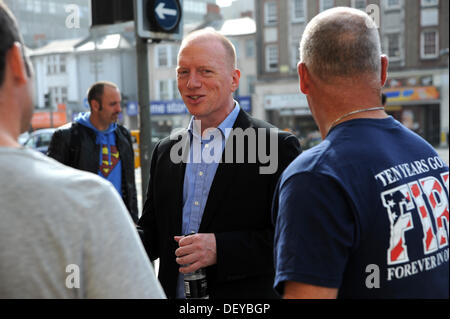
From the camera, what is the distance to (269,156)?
8.04 feet

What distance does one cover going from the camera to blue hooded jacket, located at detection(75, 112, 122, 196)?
4.94 m

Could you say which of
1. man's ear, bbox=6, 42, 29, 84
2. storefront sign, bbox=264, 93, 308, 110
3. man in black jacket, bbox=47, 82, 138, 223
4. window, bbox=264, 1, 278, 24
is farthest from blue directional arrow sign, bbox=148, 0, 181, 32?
window, bbox=264, 1, 278, 24

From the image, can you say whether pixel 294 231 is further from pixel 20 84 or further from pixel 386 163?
pixel 20 84

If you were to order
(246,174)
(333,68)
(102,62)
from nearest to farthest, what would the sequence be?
(333,68) → (246,174) → (102,62)

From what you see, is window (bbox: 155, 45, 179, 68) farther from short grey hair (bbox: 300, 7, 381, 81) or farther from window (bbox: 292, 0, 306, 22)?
short grey hair (bbox: 300, 7, 381, 81)

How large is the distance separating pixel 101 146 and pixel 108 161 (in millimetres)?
175

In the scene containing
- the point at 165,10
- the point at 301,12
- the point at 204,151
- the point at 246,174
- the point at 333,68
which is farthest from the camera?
the point at 301,12

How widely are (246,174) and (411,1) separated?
3061 centimetres

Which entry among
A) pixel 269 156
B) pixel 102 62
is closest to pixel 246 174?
pixel 269 156

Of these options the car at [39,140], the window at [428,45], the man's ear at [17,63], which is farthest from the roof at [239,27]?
the man's ear at [17,63]

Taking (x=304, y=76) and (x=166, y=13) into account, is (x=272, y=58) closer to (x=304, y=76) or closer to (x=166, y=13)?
(x=166, y=13)

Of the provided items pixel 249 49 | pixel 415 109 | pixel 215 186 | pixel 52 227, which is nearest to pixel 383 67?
pixel 215 186
